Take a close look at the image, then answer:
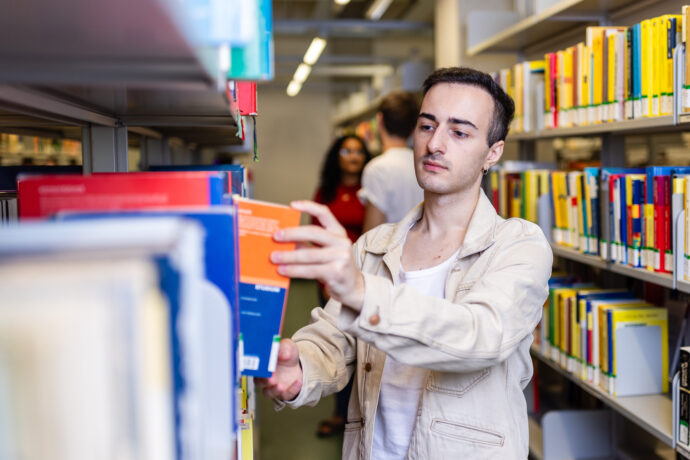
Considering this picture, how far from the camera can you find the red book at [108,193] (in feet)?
2.47

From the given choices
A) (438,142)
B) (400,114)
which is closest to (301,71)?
(400,114)

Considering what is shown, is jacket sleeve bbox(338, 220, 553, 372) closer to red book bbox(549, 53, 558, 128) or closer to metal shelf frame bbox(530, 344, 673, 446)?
metal shelf frame bbox(530, 344, 673, 446)

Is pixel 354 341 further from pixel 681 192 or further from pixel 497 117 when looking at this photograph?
pixel 681 192

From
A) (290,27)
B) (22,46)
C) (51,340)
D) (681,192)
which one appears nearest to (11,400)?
(51,340)

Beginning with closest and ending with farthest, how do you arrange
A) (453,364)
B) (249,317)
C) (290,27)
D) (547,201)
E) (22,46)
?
(22,46)
(249,317)
(453,364)
(547,201)
(290,27)

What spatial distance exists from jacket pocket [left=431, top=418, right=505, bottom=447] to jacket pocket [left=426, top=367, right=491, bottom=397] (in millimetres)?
62

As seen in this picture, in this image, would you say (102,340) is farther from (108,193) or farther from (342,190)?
(342,190)

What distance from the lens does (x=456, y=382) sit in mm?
1404

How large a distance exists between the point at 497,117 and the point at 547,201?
1438 millimetres

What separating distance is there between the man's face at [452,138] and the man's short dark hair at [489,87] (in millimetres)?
17

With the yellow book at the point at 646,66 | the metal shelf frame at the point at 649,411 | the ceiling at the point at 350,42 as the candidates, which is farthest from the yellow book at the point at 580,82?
the ceiling at the point at 350,42

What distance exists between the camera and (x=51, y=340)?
1.51 ft

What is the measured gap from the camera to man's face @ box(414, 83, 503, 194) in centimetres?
162

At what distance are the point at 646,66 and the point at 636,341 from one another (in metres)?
0.97
